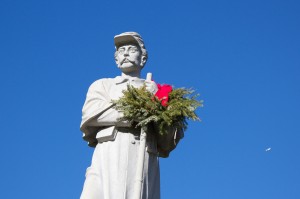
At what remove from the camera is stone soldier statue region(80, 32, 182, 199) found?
480 inches

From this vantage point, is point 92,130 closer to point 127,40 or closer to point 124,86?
point 124,86

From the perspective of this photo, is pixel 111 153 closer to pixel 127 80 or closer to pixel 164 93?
pixel 164 93

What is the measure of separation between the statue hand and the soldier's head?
615 mm

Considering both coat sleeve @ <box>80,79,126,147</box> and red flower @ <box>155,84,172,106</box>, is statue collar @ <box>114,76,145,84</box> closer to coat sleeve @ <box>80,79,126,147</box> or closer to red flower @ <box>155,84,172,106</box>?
coat sleeve @ <box>80,79,126,147</box>

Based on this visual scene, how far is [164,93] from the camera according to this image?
12359 mm

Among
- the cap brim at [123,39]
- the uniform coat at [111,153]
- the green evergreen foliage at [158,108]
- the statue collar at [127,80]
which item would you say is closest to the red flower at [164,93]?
the green evergreen foliage at [158,108]

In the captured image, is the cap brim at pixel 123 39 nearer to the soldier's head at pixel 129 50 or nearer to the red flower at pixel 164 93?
the soldier's head at pixel 129 50

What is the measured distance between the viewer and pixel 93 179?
12398 mm

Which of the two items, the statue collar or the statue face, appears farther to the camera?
the statue face

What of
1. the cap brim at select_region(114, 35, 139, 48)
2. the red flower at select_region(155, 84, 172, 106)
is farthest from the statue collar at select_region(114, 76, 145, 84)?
the red flower at select_region(155, 84, 172, 106)

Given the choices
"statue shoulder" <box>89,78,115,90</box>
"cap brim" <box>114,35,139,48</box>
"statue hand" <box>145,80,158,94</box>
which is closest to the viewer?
"statue hand" <box>145,80,158,94</box>

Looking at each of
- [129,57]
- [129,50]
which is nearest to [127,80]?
[129,57]

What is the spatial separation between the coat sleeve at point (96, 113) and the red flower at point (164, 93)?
2.76 feet

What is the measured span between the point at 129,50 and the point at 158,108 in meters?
2.08
